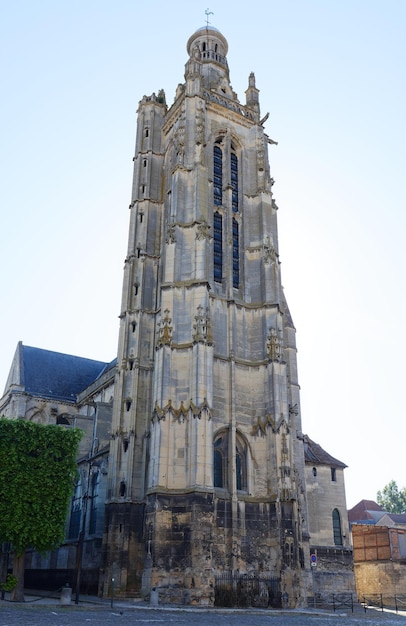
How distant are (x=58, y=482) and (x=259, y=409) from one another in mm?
10414

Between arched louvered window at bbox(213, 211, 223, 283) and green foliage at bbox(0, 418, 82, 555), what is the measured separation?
12194mm

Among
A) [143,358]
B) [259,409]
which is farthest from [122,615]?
[143,358]

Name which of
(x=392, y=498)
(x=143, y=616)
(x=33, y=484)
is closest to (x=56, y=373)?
(x=33, y=484)

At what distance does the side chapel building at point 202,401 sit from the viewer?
25766 mm

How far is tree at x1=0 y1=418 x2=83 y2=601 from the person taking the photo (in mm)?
23156

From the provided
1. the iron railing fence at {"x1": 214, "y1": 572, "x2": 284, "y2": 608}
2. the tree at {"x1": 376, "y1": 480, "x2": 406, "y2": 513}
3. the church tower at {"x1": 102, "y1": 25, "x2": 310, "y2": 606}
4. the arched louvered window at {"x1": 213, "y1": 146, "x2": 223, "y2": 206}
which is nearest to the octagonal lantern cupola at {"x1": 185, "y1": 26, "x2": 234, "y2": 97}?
the church tower at {"x1": 102, "y1": 25, "x2": 310, "y2": 606}

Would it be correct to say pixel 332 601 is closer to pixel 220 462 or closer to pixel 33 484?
pixel 220 462

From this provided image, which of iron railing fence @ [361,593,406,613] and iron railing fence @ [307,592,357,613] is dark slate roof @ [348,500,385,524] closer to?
iron railing fence @ [361,593,406,613]

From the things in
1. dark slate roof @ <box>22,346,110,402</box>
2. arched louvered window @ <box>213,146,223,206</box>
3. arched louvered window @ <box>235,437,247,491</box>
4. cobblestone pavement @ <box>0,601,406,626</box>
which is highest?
arched louvered window @ <box>213,146,223,206</box>

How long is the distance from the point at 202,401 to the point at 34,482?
7.95 metres

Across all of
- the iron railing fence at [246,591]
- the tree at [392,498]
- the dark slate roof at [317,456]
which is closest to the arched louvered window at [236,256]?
the dark slate roof at [317,456]

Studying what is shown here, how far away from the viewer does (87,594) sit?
95.7ft

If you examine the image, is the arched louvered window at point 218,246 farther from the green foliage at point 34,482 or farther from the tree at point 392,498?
the tree at point 392,498

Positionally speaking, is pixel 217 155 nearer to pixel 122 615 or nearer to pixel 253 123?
pixel 253 123
